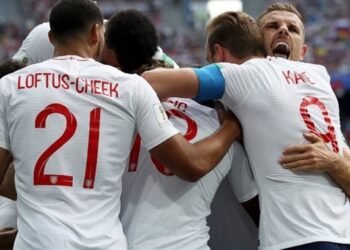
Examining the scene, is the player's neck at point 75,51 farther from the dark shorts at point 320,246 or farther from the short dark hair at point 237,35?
the dark shorts at point 320,246

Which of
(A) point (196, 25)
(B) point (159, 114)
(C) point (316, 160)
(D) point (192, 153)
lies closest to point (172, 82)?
(B) point (159, 114)

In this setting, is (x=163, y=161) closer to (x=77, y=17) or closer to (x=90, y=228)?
(x=90, y=228)

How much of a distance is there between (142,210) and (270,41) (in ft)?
3.51

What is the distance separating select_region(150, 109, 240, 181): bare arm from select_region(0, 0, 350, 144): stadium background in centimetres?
1821

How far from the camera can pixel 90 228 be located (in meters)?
2.66

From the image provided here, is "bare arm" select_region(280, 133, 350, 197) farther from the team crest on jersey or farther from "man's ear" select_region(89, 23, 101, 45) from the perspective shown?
"man's ear" select_region(89, 23, 101, 45)

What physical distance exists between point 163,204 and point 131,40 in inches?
26.9

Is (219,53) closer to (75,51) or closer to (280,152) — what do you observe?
(280,152)

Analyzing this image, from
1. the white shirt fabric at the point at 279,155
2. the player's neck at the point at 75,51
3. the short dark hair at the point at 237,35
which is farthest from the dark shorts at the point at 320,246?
the player's neck at the point at 75,51

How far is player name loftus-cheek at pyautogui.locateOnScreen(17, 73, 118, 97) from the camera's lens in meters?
2.71

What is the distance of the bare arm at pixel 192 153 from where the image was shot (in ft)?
8.87

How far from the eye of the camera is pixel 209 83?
2928 millimetres

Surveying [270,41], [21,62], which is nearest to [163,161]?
[270,41]

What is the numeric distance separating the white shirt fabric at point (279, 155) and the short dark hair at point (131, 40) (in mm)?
323
